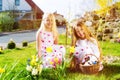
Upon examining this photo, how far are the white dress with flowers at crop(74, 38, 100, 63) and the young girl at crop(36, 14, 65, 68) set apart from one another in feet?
0.67

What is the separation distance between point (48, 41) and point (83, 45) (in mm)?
475

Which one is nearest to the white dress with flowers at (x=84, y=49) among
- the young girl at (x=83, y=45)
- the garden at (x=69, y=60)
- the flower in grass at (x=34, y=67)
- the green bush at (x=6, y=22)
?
the young girl at (x=83, y=45)

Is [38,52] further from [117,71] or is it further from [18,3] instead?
[18,3]

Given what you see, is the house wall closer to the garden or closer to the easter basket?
the garden

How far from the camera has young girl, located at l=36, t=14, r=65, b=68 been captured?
5520mm

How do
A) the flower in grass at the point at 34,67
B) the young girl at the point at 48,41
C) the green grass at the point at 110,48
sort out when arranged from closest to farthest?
the flower in grass at the point at 34,67 → the young girl at the point at 48,41 → the green grass at the point at 110,48

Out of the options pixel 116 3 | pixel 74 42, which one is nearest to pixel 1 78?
pixel 74 42

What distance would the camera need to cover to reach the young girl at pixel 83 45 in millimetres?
5579

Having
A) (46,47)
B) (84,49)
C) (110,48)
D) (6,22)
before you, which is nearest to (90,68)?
(84,49)

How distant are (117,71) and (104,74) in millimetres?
275

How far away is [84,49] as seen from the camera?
5602 millimetres

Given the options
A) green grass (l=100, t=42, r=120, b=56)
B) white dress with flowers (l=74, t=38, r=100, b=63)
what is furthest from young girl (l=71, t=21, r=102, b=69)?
green grass (l=100, t=42, r=120, b=56)

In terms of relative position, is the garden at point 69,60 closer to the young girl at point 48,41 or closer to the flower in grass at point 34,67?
the flower in grass at point 34,67

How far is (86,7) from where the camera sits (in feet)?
20.9
